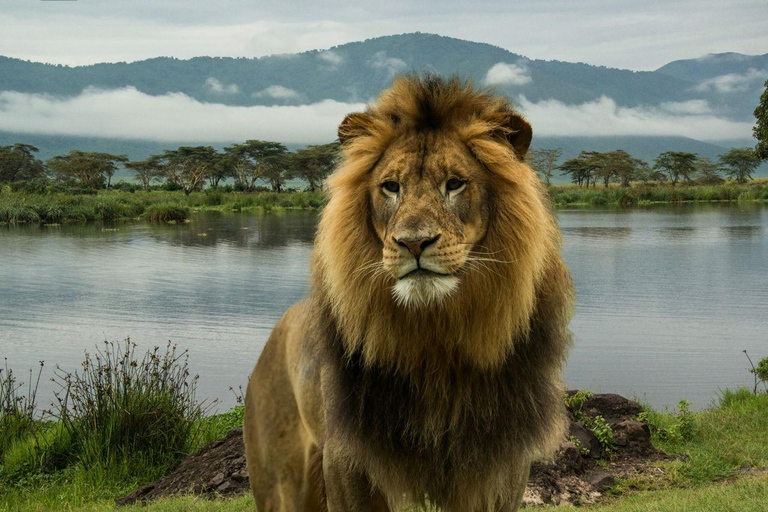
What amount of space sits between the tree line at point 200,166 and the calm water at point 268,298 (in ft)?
146

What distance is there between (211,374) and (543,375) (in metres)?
11.5

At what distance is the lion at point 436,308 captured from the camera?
3.02 meters

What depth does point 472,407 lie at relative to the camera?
10.8 feet

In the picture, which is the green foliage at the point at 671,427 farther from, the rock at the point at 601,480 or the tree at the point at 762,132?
the tree at the point at 762,132

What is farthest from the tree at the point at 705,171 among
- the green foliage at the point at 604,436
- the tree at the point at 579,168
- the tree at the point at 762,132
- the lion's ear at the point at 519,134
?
the lion's ear at the point at 519,134

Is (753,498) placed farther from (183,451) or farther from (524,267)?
(183,451)

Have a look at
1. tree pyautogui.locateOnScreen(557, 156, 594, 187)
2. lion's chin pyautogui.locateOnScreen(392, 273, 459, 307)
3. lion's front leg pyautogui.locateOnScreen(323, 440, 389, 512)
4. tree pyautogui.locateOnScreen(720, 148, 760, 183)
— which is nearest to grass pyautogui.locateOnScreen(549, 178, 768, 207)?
tree pyautogui.locateOnScreen(557, 156, 594, 187)

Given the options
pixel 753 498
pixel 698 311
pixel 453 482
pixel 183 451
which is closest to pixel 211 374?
pixel 183 451

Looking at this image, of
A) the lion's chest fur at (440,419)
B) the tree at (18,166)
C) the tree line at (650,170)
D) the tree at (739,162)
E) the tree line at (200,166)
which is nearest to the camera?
the lion's chest fur at (440,419)

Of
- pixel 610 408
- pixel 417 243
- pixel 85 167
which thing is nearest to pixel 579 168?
pixel 85 167

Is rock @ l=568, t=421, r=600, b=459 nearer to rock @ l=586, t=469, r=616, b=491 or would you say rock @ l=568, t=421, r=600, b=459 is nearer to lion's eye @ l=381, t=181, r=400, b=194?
rock @ l=586, t=469, r=616, b=491

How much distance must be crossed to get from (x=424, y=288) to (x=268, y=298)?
74.1 feet

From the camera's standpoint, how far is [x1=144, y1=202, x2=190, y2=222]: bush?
60.9 m

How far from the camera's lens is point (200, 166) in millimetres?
95500
